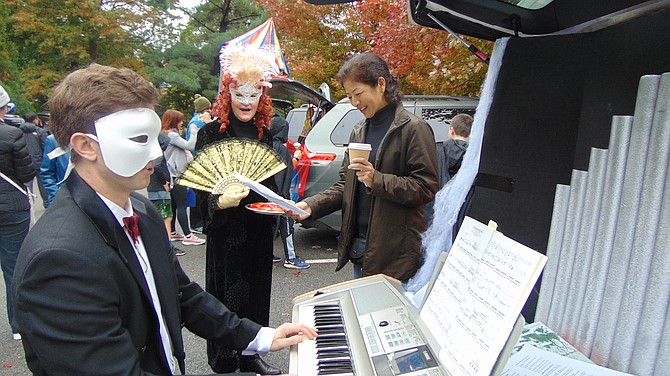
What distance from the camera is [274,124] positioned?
573 centimetres

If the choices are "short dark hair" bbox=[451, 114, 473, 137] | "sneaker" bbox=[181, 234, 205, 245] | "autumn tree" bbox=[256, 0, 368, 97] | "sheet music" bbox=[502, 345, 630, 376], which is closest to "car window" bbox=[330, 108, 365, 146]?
"short dark hair" bbox=[451, 114, 473, 137]

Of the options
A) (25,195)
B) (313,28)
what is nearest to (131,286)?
(25,195)

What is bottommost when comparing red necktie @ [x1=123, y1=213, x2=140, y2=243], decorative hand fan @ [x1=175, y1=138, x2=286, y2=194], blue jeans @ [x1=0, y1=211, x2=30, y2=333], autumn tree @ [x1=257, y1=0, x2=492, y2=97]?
blue jeans @ [x1=0, y1=211, x2=30, y2=333]

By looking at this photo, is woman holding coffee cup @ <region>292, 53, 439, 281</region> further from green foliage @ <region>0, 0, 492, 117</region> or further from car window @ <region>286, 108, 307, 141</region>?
car window @ <region>286, 108, 307, 141</region>

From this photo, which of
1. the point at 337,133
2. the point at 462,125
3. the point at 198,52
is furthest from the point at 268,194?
the point at 198,52

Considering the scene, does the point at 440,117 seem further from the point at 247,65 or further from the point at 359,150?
the point at 359,150

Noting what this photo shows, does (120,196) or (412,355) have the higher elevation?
(120,196)

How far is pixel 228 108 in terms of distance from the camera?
110 inches

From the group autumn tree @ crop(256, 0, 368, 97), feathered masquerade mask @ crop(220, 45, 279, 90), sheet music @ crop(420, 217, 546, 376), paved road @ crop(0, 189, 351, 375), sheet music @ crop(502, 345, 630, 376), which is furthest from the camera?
autumn tree @ crop(256, 0, 368, 97)

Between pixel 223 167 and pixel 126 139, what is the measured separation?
4.18ft

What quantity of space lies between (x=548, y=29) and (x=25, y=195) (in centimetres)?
419

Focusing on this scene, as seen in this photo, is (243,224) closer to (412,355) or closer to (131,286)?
(131,286)

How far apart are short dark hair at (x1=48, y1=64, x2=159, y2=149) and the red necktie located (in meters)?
0.31

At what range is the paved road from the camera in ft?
11.3
